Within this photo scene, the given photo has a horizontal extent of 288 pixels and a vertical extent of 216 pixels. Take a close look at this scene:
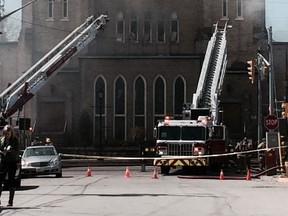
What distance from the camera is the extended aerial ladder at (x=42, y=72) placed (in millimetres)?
36562

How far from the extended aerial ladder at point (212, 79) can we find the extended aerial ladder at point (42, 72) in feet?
24.9

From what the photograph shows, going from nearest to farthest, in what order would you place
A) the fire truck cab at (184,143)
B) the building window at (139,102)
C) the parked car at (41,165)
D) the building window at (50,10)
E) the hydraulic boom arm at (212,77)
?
1. the parked car at (41,165)
2. the fire truck cab at (184,143)
3. the hydraulic boom arm at (212,77)
4. the building window at (139,102)
5. the building window at (50,10)

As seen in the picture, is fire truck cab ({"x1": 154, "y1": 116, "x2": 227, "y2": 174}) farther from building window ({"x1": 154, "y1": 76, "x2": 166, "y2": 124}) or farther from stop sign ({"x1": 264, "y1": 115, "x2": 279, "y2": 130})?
building window ({"x1": 154, "y1": 76, "x2": 166, "y2": 124})

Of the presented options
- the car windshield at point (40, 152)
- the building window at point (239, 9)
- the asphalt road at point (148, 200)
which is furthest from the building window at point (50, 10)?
the asphalt road at point (148, 200)

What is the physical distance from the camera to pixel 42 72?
3962 centimetres

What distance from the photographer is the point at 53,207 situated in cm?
1523

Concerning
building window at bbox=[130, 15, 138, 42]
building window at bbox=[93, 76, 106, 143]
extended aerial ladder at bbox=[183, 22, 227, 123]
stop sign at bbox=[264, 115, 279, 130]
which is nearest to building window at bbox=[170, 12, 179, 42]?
building window at bbox=[130, 15, 138, 42]

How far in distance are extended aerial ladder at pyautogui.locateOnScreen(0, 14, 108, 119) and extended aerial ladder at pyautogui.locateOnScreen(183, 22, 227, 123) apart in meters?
7.60

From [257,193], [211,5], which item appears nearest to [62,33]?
[211,5]

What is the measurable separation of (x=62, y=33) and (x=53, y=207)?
50.6 meters

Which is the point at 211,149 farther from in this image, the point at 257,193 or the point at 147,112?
the point at 147,112

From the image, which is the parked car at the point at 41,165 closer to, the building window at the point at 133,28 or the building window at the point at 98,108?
the building window at the point at 98,108

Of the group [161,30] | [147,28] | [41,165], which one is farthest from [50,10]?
[41,165]

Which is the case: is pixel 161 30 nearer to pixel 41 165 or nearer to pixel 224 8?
pixel 224 8
